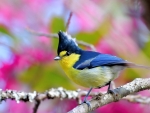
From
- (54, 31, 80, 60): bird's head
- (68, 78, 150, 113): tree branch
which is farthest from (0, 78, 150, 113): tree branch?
(54, 31, 80, 60): bird's head

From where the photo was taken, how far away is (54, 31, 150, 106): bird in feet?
3.03

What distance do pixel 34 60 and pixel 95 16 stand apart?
0.22m

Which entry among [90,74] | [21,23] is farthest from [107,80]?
[21,23]

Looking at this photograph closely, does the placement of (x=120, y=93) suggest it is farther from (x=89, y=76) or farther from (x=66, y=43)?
(x=66, y=43)

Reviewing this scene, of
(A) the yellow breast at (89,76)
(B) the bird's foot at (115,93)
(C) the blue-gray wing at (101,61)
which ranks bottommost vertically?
(B) the bird's foot at (115,93)

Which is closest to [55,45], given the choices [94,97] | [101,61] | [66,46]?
[66,46]

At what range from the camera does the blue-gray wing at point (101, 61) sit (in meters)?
0.92

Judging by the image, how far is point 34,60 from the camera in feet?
3.33

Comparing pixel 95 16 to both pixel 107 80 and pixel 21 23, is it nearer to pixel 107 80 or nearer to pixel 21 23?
pixel 107 80

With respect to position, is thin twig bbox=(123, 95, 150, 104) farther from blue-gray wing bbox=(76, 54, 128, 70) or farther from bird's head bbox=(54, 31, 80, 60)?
bird's head bbox=(54, 31, 80, 60)

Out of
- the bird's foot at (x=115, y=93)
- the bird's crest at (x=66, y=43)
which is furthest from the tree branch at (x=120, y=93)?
the bird's crest at (x=66, y=43)

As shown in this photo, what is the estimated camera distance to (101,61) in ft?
3.18

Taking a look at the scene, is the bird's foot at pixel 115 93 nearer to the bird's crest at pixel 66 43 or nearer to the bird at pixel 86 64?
the bird at pixel 86 64

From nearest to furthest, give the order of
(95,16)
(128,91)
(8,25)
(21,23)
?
(128,91), (95,16), (8,25), (21,23)
